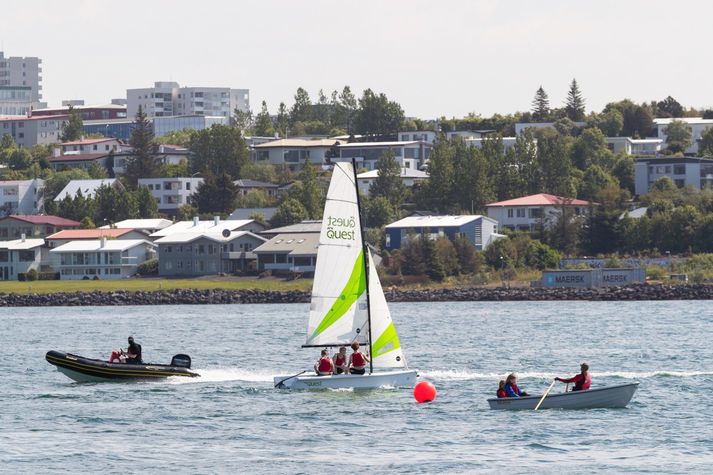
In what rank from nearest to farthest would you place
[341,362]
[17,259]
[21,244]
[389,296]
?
1. [341,362]
2. [389,296]
3. [17,259]
4. [21,244]

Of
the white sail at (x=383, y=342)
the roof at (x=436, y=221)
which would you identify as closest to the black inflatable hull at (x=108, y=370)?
the white sail at (x=383, y=342)

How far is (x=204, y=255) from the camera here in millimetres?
154125

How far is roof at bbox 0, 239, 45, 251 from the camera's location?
159 metres

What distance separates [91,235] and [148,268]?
9.47 m

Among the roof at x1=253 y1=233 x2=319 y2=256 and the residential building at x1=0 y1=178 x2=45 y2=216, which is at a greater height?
the residential building at x1=0 y1=178 x2=45 y2=216

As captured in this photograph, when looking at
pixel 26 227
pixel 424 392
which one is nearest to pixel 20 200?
pixel 26 227

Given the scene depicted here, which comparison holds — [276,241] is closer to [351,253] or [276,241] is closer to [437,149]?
[437,149]

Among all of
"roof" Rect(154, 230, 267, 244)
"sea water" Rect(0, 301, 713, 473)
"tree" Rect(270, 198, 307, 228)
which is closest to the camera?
"sea water" Rect(0, 301, 713, 473)

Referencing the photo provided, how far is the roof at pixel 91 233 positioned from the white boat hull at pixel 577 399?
116933mm

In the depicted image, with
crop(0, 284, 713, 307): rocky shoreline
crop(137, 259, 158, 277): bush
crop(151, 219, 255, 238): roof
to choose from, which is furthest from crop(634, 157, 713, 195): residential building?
crop(137, 259, 158, 277): bush

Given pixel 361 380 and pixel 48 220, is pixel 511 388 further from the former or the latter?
pixel 48 220

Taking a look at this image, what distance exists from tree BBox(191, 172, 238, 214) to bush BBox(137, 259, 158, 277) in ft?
85.8

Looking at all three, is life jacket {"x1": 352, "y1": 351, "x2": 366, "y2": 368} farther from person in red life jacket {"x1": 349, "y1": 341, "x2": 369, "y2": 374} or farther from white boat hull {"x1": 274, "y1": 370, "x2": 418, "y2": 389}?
white boat hull {"x1": 274, "y1": 370, "x2": 418, "y2": 389}

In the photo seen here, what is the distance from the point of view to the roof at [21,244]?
158750 millimetres
